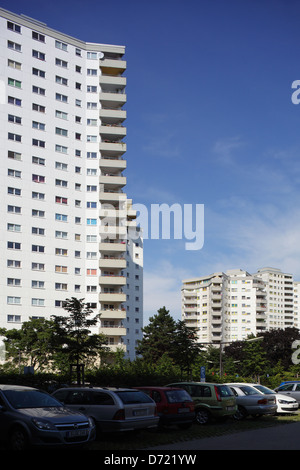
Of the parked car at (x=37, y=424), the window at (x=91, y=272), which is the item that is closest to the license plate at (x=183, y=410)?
the parked car at (x=37, y=424)

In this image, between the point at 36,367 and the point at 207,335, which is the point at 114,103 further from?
the point at 207,335

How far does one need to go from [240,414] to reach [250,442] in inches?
287

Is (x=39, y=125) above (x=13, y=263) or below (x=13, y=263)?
above

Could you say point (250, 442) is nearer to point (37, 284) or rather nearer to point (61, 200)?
point (37, 284)

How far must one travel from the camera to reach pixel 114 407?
14180mm

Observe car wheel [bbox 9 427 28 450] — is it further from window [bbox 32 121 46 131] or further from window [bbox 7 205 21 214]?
window [bbox 32 121 46 131]

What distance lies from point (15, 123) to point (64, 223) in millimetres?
13848

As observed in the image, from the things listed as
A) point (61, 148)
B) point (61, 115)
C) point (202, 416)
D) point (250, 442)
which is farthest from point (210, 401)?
point (61, 115)

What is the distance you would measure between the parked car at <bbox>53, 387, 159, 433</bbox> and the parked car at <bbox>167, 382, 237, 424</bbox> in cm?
476

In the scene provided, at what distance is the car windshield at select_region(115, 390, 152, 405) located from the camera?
1455 centimetres

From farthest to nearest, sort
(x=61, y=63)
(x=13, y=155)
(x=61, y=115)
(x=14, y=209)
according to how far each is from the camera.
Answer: (x=61, y=63), (x=61, y=115), (x=13, y=155), (x=14, y=209)

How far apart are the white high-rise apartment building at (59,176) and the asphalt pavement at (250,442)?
175 feet

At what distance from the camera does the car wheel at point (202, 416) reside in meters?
19.3

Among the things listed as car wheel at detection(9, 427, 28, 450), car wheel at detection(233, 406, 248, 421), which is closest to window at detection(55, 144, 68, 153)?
car wheel at detection(233, 406, 248, 421)
